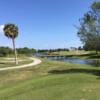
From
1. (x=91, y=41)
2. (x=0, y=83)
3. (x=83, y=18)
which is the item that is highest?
(x=83, y=18)

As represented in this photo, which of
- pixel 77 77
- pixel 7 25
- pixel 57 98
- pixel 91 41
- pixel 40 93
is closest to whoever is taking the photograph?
pixel 57 98

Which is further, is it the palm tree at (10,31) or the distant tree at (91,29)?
the palm tree at (10,31)

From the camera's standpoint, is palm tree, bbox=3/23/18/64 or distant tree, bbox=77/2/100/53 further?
palm tree, bbox=3/23/18/64

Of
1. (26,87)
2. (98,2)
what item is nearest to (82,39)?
(98,2)

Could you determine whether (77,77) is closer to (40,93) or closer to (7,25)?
(40,93)

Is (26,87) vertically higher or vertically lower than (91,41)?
lower

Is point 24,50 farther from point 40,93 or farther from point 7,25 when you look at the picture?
point 40,93

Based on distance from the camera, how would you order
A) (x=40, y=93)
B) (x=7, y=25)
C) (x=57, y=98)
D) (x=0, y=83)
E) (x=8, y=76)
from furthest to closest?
(x=7, y=25) → (x=8, y=76) → (x=0, y=83) → (x=40, y=93) → (x=57, y=98)

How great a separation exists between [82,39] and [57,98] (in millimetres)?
20529

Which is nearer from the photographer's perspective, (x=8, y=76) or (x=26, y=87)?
(x=26, y=87)

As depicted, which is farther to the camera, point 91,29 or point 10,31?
point 10,31

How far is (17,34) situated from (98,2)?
30.6m

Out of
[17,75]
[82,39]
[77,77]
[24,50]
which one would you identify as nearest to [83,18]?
[82,39]

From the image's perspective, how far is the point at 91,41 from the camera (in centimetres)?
3303
